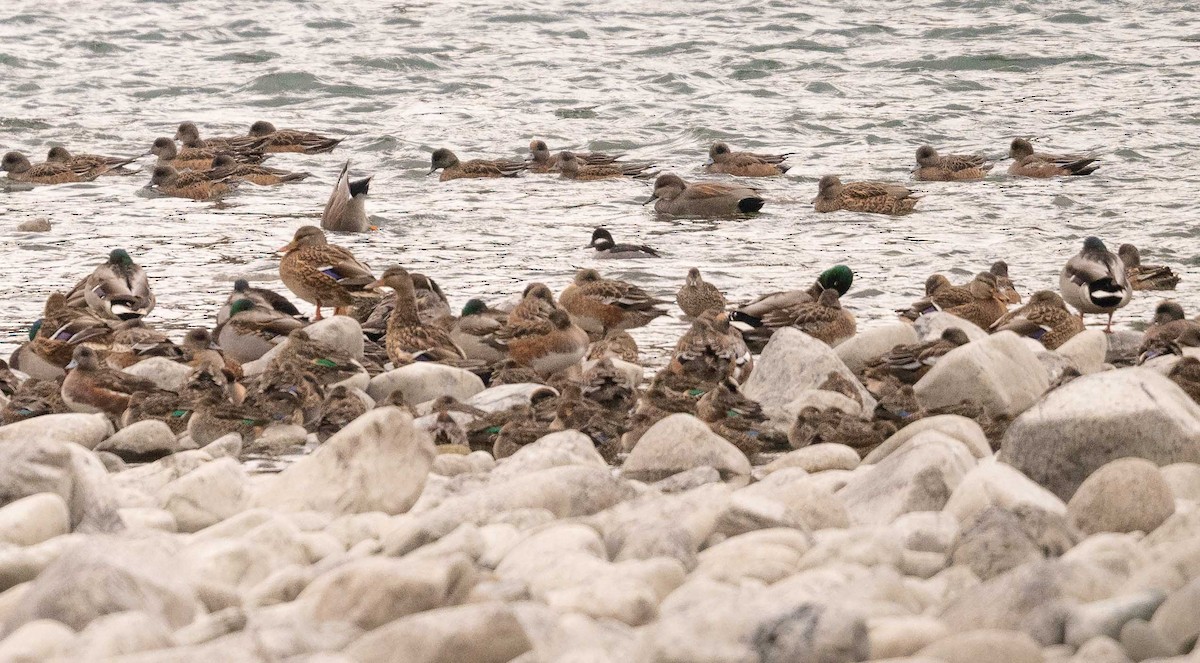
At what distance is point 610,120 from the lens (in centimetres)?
2297

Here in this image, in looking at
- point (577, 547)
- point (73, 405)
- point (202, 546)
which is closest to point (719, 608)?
point (577, 547)

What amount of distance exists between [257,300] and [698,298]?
10.6ft

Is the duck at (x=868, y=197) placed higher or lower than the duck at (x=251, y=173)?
higher

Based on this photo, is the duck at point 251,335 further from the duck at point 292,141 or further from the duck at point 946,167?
the duck at point 292,141

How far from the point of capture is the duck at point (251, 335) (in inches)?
412

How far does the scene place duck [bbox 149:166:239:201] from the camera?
59.8 feet

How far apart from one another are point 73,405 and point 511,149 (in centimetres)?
1285

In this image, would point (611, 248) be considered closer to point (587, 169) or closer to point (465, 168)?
point (465, 168)

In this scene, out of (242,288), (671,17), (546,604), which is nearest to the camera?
(546,604)

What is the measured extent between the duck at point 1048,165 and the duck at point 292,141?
8796 mm

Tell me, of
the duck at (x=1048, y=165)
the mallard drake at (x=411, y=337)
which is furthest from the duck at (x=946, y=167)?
Result: the mallard drake at (x=411, y=337)

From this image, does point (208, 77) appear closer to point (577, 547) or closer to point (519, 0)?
point (519, 0)

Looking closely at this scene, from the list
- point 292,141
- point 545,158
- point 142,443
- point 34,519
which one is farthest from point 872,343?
point 292,141

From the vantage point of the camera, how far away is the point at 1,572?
16.5 feet
